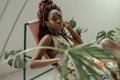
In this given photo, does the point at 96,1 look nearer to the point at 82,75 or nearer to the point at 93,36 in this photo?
the point at 93,36

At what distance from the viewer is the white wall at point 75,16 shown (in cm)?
322

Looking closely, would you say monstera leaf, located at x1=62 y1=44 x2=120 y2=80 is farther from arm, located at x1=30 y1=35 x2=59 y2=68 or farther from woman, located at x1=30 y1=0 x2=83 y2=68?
woman, located at x1=30 y1=0 x2=83 y2=68

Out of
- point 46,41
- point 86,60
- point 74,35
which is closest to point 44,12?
point 46,41

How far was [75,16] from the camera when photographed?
4.04 metres

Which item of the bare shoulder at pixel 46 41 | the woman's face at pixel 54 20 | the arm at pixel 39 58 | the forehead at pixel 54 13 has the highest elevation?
the forehead at pixel 54 13

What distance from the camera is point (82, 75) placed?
80cm

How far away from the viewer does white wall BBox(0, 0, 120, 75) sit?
3.22 metres

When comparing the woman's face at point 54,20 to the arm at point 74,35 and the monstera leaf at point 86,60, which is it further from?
the monstera leaf at point 86,60

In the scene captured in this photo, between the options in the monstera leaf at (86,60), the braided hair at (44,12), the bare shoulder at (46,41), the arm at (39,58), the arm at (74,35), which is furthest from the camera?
the arm at (74,35)

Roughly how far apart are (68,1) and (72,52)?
3114 mm

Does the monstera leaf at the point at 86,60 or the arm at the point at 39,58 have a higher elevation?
the monstera leaf at the point at 86,60

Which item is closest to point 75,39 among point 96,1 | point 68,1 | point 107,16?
point 68,1

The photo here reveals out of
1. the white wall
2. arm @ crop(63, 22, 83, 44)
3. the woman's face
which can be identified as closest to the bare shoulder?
the woman's face

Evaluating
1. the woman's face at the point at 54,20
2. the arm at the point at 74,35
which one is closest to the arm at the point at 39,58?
the woman's face at the point at 54,20
